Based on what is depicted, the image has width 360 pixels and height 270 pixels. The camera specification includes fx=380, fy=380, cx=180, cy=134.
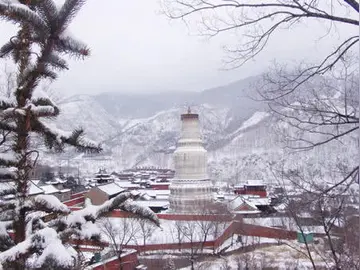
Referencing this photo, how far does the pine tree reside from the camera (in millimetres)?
2455

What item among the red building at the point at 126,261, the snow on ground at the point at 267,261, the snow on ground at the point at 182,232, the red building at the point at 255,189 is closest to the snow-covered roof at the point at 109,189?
the snow on ground at the point at 182,232

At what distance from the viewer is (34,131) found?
2732 millimetres

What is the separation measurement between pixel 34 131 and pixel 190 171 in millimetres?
Answer: 28176

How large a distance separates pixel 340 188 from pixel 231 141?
354 ft

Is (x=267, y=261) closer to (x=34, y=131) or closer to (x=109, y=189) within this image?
(x=109, y=189)

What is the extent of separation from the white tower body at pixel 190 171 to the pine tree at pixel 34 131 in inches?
1041

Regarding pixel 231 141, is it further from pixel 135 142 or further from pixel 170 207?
pixel 170 207

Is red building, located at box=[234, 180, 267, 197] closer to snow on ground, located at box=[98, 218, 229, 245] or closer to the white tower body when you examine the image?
the white tower body

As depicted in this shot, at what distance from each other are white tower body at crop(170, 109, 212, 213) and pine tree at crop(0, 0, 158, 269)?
26434 mm

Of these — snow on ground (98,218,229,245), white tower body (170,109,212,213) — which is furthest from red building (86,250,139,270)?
white tower body (170,109,212,213)

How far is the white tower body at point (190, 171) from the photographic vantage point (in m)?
29.1

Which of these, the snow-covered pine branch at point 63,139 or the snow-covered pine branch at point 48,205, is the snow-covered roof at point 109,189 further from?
the snow-covered pine branch at point 48,205

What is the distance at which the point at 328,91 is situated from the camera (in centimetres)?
367

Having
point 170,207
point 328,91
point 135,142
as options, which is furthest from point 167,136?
point 328,91
